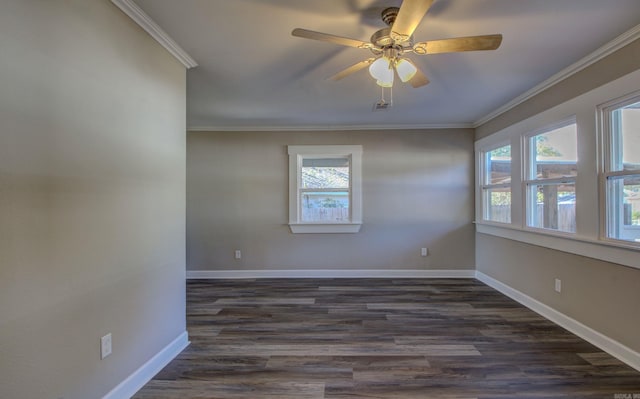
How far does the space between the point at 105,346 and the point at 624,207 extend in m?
3.67

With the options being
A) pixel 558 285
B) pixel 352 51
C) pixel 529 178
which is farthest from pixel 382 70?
pixel 558 285

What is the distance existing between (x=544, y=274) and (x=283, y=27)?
3379 millimetres

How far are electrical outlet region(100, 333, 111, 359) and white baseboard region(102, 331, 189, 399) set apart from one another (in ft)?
0.78

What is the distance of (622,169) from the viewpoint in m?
2.35

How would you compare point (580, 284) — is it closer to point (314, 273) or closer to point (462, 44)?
point (462, 44)

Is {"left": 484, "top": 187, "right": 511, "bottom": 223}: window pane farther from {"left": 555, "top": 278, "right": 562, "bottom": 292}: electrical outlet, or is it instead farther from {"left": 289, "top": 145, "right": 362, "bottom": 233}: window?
{"left": 289, "top": 145, "right": 362, "bottom": 233}: window

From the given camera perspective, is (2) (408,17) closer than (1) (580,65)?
Yes

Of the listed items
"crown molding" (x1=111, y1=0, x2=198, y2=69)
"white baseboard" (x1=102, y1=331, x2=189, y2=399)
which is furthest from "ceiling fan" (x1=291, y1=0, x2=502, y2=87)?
"white baseboard" (x1=102, y1=331, x2=189, y2=399)

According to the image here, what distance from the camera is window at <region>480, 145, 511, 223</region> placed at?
391 centimetres

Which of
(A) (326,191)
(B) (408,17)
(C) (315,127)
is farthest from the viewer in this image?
(A) (326,191)

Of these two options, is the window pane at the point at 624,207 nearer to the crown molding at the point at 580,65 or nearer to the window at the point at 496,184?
the crown molding at the point at 580,65

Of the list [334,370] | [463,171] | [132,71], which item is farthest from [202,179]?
[463,171]

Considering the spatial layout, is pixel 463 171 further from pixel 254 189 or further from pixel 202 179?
pixel 202 179

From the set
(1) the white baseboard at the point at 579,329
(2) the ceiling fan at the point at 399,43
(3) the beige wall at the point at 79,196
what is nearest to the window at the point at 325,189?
(1) the white baseboard at the point at 579,329
